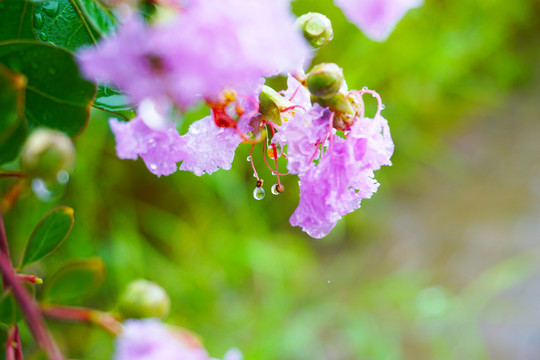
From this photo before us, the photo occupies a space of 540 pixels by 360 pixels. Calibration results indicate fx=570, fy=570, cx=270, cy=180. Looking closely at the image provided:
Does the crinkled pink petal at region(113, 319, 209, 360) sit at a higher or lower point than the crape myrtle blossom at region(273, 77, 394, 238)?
lower

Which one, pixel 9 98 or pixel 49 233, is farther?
pixel 49 233

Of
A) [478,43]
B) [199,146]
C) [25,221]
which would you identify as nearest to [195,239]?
[25,221]

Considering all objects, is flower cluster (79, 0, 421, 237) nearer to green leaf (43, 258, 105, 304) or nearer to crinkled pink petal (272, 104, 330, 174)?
crinkled pink petal (272, 104, 330, 174)

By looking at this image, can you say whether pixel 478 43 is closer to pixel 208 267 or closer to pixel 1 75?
pixel 208 267

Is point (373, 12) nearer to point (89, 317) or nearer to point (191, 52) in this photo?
point (191, 52)

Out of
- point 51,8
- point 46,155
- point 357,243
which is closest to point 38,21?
point 51,8

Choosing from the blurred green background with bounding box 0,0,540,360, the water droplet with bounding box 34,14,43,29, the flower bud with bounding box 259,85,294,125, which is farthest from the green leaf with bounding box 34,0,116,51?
the blurred green background with bounding box 0,0,540,360

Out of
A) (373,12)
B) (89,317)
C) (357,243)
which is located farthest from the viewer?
(357,243)
